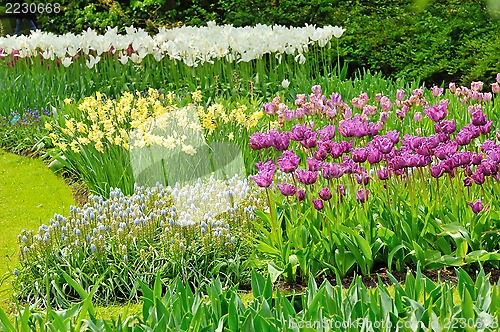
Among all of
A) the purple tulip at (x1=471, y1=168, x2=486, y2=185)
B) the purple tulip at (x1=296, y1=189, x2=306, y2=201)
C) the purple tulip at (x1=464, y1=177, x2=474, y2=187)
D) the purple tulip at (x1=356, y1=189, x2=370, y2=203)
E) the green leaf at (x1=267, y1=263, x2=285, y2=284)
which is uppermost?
the purple tulip at (x1=471, y1=168, x2=486, y2=185)

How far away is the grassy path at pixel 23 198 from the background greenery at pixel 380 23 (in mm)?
4322

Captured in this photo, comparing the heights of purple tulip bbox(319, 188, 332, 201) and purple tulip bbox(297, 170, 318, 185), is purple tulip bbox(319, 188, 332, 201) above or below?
below

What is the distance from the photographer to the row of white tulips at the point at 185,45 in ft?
26.5

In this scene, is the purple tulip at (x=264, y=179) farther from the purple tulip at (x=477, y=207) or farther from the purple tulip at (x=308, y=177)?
the purple tulip at (x=477, y=207)

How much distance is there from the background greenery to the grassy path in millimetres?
4322

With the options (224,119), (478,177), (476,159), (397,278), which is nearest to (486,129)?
(476,159)

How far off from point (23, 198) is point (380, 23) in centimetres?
657

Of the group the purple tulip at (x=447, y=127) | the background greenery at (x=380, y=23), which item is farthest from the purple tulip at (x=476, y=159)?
the background greenery at (x=380, y=23)

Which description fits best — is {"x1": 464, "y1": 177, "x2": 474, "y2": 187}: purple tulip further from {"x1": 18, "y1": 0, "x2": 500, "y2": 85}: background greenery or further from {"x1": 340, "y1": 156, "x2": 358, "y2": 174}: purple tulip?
{"x1": 18, "y1": 0, "x2": 500, "y2": 85}: background greenery

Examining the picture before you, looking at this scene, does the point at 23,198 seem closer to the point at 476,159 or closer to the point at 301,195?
the point at 301,195

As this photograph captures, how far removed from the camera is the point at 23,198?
247 inches

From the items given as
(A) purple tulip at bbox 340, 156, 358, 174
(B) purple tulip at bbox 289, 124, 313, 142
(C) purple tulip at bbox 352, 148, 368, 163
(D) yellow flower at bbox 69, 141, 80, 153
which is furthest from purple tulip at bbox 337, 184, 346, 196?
(D) yellow flower at bbox 69, 141, 80, 153

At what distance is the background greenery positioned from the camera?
32.4 ft

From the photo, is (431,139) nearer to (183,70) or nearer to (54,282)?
(54,282)
